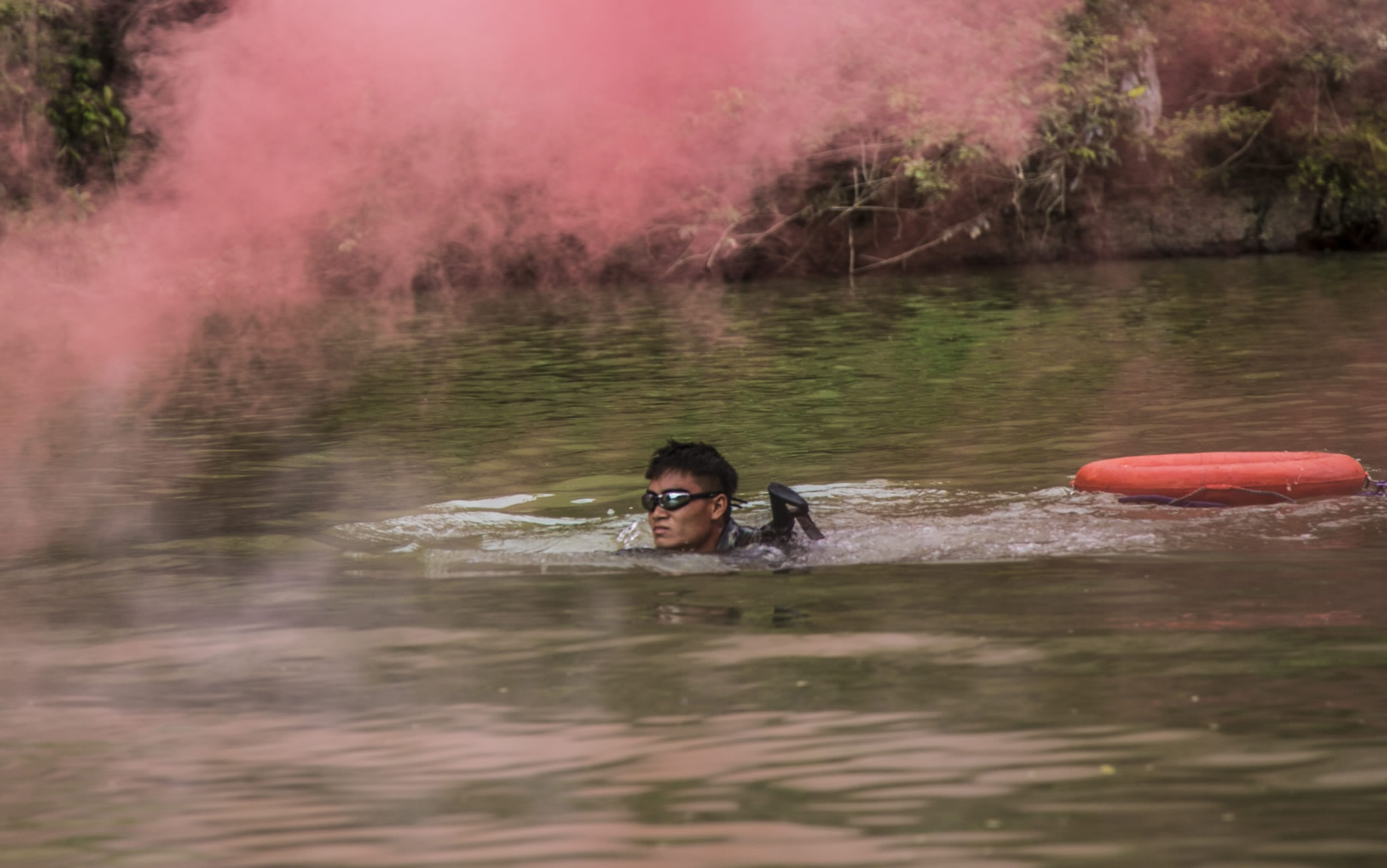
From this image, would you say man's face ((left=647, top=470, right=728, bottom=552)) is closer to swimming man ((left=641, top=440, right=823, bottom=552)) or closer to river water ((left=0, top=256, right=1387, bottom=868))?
swimming man ((left=641, top=440, right=823, bottom=552))

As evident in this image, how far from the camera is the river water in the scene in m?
3.81

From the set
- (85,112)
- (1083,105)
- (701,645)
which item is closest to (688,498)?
(701,645)

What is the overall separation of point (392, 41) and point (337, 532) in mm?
2225

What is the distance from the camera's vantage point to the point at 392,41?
27.0 ft

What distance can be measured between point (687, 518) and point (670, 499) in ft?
0.49

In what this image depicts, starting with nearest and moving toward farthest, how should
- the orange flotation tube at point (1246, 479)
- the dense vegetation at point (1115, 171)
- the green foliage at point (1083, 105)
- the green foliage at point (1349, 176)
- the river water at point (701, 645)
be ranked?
the river water at point (701, 645) → the orange flotation tube at point (1246, 479) → the green foliage at point (1083, 105) → the dense vegetation at point (1115, 171) → the green foliage at point (1349, 176)

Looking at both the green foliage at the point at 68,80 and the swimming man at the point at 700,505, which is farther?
the green foliage at the point at 68,80

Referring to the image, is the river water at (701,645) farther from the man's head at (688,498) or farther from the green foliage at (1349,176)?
the green foliage at (1349,176)

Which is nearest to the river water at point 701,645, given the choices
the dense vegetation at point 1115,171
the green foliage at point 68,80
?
the green foliage at point 68,80

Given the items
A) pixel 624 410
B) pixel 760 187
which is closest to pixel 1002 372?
pixel 624 410

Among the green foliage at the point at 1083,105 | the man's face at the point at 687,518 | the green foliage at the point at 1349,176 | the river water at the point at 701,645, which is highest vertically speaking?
the green foliage at the point at 1083,105

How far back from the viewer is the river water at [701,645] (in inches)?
150

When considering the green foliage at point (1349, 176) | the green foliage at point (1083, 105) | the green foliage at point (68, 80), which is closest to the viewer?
the green foliage at point (68, 80)

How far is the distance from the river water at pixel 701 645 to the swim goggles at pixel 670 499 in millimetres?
250
